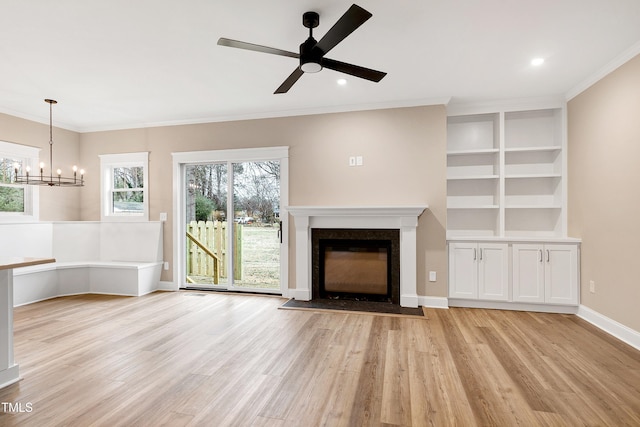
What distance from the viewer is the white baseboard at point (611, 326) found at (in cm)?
291

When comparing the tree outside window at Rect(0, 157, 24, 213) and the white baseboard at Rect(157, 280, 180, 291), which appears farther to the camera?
the white baseboard at Rect(157, 280, 180, 291)

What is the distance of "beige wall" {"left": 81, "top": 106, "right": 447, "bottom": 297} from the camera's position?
418cm

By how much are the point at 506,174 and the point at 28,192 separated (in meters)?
6.73

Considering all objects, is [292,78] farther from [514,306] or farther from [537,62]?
[514,306]


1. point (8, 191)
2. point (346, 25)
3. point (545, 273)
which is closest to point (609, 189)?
point (545, 273)

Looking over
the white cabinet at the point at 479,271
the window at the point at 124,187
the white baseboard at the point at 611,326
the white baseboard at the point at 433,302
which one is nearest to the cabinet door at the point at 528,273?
the white cabinet at the point at 479,271

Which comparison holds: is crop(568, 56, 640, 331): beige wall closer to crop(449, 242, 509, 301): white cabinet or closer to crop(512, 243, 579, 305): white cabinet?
crop(512, 243, 579, 305): white cabinet

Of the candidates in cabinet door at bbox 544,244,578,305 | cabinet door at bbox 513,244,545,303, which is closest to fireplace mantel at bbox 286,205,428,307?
cabinet door at bbox 513,244,545,303

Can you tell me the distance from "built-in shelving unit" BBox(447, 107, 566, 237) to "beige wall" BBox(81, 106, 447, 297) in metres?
0.38

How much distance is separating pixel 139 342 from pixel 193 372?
921 millimetres

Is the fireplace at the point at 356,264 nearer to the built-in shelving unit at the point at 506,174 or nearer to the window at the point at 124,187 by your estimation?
the built-in shelving unit at the point at 506,174

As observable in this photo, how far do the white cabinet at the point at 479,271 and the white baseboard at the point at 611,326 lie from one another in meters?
0.77

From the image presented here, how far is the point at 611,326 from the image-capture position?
126 inches

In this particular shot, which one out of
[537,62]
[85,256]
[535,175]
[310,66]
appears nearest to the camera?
[310,66]
